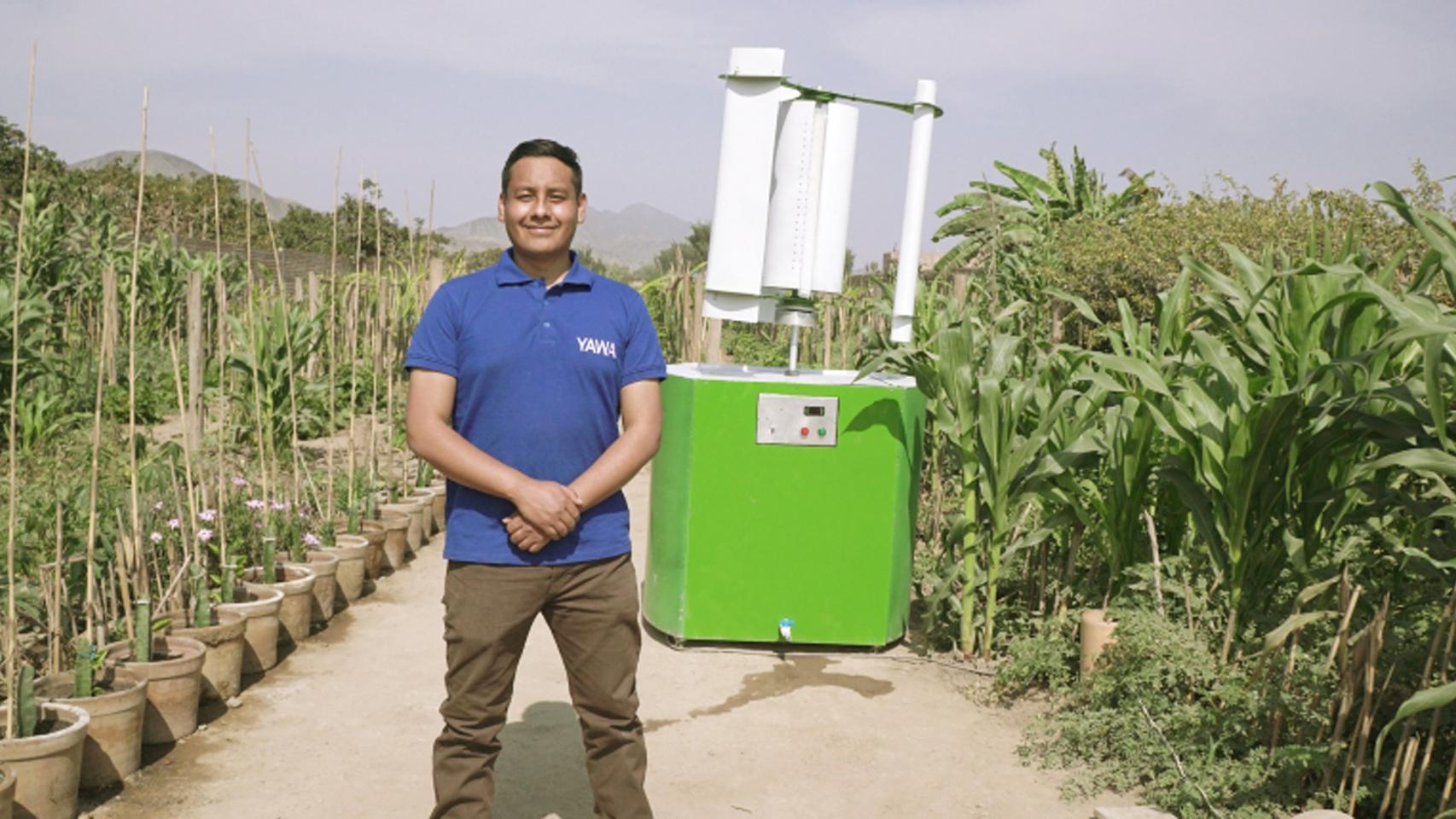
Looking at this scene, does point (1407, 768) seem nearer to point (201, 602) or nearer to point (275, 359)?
point (201, 602)

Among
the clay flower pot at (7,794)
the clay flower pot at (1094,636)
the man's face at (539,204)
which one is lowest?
the clay flower pot at (7,794)

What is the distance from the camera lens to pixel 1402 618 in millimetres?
3598

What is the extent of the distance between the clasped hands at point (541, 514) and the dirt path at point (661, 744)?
1157mm

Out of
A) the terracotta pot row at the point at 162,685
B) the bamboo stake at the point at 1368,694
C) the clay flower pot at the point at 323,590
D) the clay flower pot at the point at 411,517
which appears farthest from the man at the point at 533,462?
the clay flower pot at the point at 411,517

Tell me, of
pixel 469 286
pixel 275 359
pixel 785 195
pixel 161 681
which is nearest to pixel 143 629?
pixel 161 681

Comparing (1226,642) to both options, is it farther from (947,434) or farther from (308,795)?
(308,795)

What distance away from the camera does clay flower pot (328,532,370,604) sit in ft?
→ 18.8

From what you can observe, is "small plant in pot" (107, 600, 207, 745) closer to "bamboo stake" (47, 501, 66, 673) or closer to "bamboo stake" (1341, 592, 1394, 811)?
"bamboo stake" (47, 501, 66, 673)

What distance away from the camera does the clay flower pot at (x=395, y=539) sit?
21.1ft

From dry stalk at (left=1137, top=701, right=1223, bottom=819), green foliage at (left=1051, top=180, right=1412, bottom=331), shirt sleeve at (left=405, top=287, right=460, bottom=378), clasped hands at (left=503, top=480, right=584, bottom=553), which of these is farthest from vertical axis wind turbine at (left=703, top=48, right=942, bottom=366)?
green foliage at (left=1051, top=180, right=1412, bottom=331)

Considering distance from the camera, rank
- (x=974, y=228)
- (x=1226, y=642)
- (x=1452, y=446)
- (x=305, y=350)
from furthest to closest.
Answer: (x=974, y=228) → (x=305, y=350) → (x=1226, y=642) → (x=1452, y=446)

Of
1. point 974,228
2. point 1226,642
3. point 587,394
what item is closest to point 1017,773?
point 1226,642

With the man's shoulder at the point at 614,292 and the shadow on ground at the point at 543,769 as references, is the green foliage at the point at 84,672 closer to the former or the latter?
the shadow on ground at the point at 543,769

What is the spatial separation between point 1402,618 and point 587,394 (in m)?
2.60
